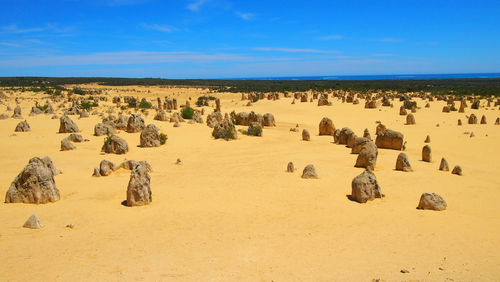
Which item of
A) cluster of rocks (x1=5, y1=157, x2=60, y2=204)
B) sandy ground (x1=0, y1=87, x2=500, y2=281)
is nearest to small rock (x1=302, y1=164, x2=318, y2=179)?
sandy ground (x1=0, y1=87, x2=500, y2=281)

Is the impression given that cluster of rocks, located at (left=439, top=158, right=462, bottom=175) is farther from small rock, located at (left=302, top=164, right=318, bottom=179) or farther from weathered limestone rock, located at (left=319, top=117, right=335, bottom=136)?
weathered limestone rock, located at (left=319, top=117, right=335, bottom=136)

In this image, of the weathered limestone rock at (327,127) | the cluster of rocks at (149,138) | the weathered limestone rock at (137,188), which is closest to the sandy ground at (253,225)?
the weathered limestone rock at (137,188)

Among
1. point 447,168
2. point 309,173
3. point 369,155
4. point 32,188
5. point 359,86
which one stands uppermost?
point 359,86

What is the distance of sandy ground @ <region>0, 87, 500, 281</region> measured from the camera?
5.64 m

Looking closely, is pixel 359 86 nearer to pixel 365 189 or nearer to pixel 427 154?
pixel 427 154

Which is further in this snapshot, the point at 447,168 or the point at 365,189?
the point at 447,168

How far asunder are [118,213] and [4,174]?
520 centimetres

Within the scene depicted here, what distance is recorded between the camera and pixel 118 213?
26.2 ft

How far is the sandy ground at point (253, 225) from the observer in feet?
18.5

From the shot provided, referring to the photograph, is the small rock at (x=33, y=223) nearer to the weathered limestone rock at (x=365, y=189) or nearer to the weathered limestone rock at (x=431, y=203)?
the weathered limestone rock at (x=365, y=189)

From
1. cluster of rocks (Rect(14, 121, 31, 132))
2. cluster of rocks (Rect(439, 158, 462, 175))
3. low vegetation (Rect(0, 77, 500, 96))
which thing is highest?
low vegetation (Rect(0, 77, 500, 96))

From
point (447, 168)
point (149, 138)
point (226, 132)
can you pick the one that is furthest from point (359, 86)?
point (447, 168)

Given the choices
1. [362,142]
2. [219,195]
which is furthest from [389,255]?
[362,142]

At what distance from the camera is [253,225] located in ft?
24.5
